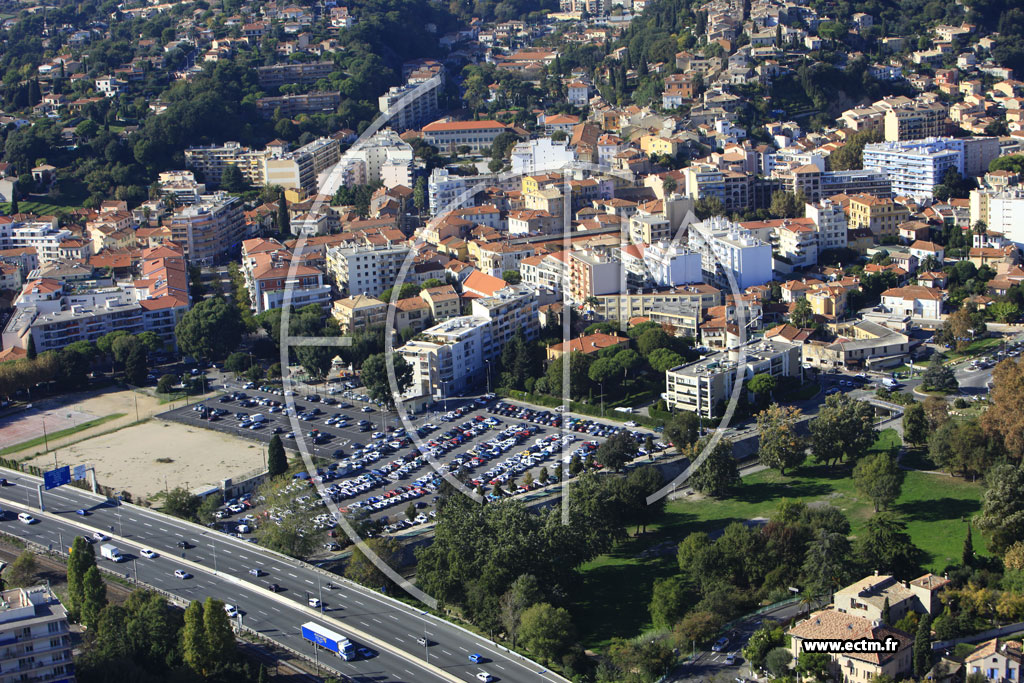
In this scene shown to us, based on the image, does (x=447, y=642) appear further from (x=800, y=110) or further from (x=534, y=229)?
(x=800, y=110)

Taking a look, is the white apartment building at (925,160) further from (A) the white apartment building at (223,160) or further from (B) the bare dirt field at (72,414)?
(B) the bare dirt field at (72,414)

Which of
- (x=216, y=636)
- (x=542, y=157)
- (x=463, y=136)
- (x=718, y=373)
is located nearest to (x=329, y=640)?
(x=216, y=636)

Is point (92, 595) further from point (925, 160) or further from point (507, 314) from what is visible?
point (925, 160)

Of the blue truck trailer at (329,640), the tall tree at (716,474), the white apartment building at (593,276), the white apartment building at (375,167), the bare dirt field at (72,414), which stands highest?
the white apartment building at (375,167)

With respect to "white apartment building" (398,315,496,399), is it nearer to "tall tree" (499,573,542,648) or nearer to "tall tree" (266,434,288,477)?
"tall tree" (266,434,288,477)

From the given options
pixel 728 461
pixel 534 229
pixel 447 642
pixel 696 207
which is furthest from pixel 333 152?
pixel 447 642

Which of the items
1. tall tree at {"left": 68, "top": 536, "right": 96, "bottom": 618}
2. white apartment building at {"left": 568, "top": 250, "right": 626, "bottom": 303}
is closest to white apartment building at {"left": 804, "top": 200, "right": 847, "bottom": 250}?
white apartment building at {"left": 568, "top": 250, "right": 626, "bottom": 303}

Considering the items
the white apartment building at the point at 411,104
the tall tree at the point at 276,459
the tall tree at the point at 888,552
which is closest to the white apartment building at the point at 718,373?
the tall tree at the point at 888,552
